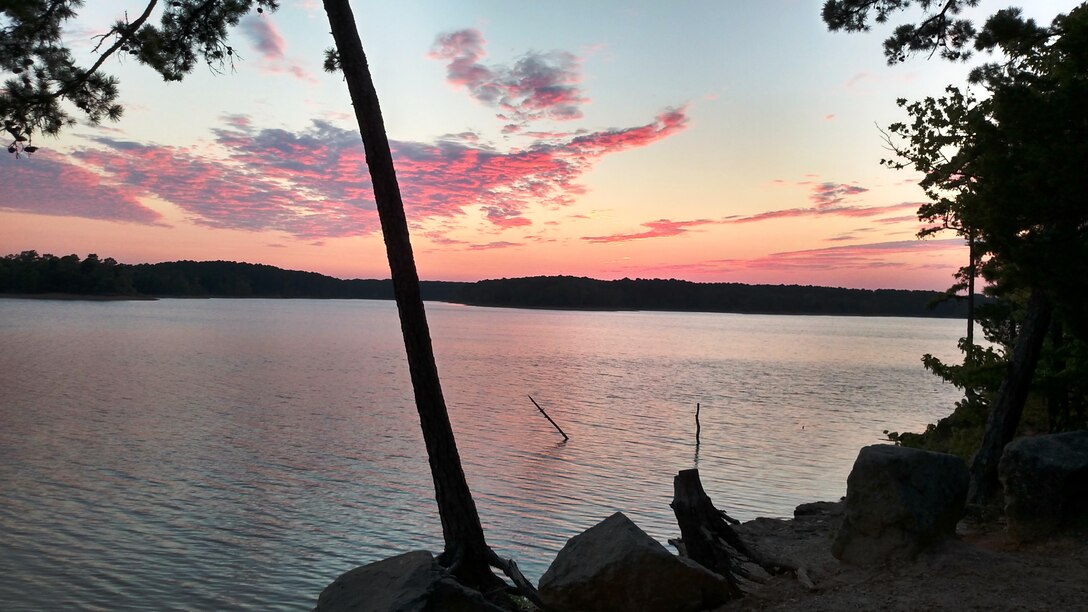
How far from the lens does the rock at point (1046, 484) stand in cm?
948

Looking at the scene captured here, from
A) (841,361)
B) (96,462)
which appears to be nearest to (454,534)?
(96,462)

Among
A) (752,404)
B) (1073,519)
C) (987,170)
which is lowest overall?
(752,404)

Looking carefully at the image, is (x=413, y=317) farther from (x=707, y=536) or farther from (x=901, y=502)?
(x=901, y=502)

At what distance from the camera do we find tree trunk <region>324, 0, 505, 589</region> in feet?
31.0

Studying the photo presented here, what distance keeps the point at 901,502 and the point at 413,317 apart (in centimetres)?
665

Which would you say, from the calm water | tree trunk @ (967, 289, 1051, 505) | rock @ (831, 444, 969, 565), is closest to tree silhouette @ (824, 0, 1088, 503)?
tree trunk @ (967, 289, 1051, 505)

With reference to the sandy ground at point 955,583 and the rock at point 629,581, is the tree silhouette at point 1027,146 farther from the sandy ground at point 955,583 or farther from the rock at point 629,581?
the rock at point 629,581

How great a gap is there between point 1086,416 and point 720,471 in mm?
9854

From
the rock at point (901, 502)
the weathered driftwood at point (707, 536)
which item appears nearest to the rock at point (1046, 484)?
the rock at point (901, 502)

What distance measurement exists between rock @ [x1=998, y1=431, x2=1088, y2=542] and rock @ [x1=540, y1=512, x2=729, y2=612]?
4.33 metres

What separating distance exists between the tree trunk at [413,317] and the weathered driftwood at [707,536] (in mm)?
2742

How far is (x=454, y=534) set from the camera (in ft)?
31.9

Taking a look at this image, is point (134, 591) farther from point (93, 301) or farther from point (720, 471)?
point (93, 301)

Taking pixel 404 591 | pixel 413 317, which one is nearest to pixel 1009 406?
pixel 413 317
